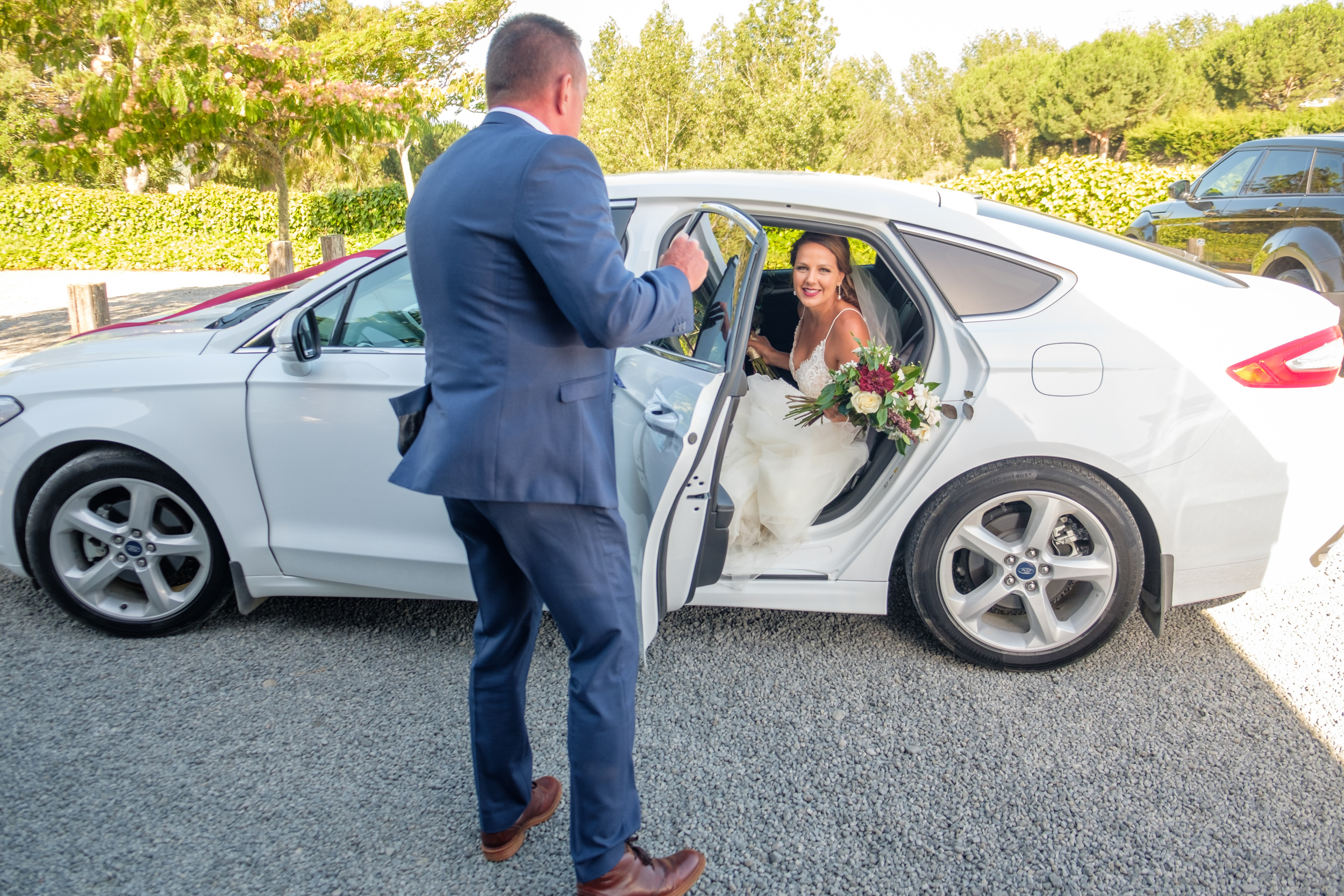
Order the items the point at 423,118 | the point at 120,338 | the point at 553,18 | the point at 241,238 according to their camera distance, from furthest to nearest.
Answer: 1. the point at 241,238
2. the point at 423,118
3. the point at 120,338
4. the point at 553,18

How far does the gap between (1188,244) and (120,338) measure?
836 cm

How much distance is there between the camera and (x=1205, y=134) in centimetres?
3152

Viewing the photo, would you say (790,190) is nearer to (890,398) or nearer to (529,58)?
(890,398)

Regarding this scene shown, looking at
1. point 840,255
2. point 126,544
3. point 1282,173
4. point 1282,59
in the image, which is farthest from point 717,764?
point 1282,59

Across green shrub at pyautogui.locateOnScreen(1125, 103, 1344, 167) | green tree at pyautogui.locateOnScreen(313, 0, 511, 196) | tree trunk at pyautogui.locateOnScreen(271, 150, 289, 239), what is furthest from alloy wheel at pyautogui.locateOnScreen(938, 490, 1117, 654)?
green shrub at pyautogui.locateOnScreen(1125, 103, 1344, 167)

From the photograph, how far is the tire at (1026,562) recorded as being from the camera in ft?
9.59

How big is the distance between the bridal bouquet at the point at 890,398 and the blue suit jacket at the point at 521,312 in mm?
1168

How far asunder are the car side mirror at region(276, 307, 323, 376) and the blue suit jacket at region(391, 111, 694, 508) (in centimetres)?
133

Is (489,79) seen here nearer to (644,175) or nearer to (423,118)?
(644,175)

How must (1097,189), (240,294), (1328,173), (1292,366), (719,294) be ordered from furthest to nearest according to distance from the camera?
(1097,189) < (1328,173) < (240,294) < (1292,366) < (719,294)

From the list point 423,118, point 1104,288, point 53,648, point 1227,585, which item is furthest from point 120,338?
point 423,118

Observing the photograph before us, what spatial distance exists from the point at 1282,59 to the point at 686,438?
171ft

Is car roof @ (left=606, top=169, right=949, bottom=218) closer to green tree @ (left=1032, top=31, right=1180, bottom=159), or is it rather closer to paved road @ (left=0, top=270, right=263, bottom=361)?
paved road @ (left=0, top=270, right=263, bottom=361)

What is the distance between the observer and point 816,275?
3607 millimetres
